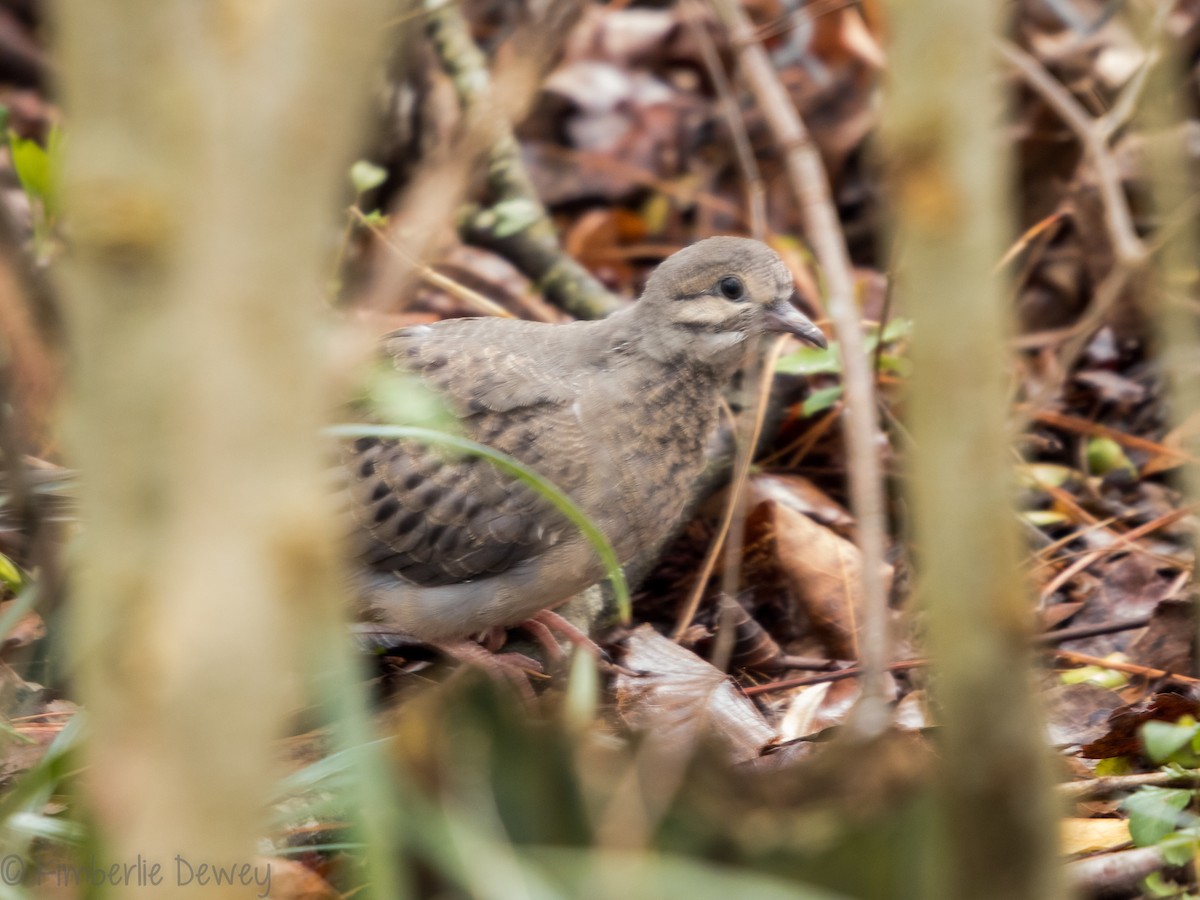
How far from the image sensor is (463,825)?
1.67 m

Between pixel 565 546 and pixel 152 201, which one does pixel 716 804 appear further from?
pixel 565 546

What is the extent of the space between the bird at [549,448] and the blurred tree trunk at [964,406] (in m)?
2.34

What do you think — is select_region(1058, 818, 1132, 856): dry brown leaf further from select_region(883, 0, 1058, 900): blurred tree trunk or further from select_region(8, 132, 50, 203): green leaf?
select_region(8, 132, 50, 203): green leaf

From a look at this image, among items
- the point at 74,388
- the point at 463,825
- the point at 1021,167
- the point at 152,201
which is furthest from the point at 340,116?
the point at 1021,167

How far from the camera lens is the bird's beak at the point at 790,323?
389cm

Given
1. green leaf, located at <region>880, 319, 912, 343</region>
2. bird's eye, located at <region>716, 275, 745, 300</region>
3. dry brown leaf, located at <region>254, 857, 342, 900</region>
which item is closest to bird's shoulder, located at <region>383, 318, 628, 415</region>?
bird's eye, located at <region>716, 275, 745, 300</region>

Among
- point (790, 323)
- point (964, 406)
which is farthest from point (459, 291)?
point (964, 406)

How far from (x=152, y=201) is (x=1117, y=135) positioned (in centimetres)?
532

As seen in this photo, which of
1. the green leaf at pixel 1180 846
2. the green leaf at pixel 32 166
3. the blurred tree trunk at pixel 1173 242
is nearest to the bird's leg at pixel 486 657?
the green leaf at pixel 32 166

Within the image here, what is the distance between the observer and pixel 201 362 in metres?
1.18

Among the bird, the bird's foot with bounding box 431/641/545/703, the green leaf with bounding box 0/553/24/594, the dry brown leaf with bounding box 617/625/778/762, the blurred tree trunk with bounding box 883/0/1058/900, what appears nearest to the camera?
the blurred tree trunk with bounding box 883/0/1058/900

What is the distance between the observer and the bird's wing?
375 cm

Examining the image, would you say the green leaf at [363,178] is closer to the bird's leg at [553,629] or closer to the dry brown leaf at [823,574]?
the bird's leg at [553,629]

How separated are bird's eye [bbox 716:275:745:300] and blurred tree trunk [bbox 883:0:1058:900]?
102 inches
